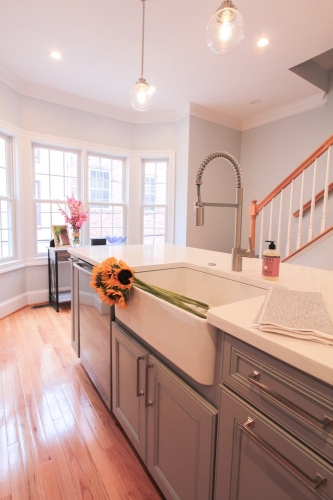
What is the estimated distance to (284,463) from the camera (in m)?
0.59

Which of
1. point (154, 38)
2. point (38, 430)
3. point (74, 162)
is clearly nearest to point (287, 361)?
point (38, 430)

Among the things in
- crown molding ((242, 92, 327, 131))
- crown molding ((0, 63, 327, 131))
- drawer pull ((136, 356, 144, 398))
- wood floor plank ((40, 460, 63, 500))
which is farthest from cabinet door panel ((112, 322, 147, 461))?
crown molding ((242, 92, 327, 131))

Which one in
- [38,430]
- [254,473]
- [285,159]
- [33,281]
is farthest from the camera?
[285,159]

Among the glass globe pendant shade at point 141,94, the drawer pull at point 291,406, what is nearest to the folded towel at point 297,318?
the drawer pull at point 291,406

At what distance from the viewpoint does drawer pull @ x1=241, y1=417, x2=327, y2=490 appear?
53 centimetres

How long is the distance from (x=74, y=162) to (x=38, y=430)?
3431 mm

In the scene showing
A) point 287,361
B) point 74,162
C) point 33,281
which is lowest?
point 33,281

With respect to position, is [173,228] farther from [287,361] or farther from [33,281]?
[287,361]

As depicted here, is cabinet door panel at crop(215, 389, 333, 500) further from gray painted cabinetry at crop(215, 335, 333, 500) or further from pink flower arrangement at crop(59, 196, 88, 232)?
pink flower arrangement at crop(59, 196, 88, 232)

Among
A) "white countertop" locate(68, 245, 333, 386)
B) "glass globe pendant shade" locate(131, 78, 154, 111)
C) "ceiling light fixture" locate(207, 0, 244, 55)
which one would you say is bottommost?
"white countertop" locate(68, 245, 333, 386)

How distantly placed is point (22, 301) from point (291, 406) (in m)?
3.75

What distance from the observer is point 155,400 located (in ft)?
3.45

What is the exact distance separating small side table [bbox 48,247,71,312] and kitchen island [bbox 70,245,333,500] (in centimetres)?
244

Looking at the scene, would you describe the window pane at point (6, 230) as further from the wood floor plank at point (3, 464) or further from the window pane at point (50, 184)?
the wood floor plank at point (3, 464)
